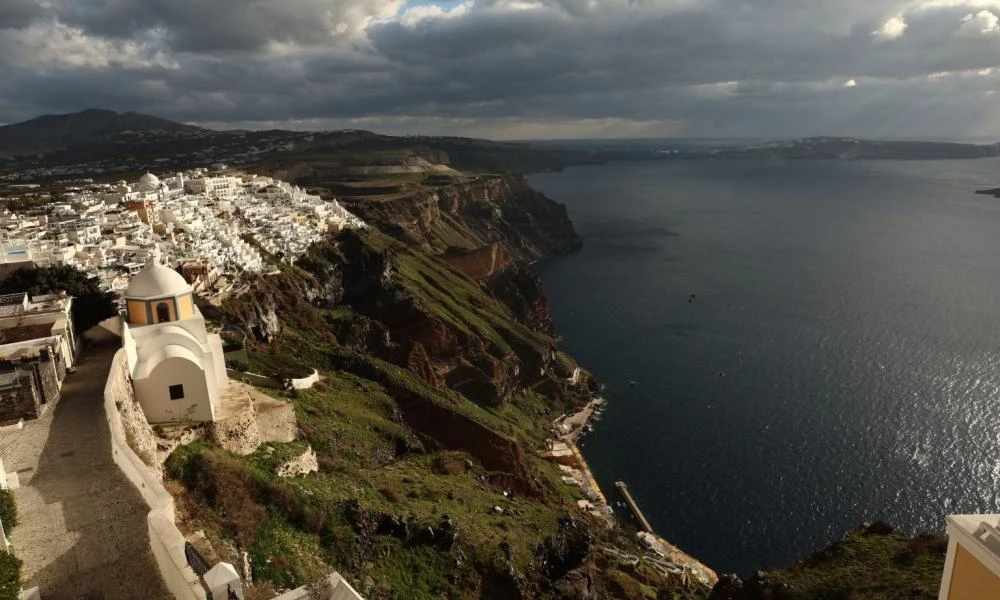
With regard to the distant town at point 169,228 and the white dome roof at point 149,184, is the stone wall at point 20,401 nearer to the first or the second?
the distant town at point 169,228

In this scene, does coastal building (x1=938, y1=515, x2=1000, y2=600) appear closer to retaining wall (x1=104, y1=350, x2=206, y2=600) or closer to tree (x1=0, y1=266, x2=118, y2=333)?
retaining wall (x1=104, y1=350, x2=206, y2=600)

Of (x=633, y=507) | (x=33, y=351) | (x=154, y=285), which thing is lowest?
(x=633, y=507)

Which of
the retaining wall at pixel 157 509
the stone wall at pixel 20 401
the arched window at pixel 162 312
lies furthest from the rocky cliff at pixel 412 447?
the arched window at pixel 162 312

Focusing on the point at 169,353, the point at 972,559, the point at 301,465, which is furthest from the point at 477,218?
the point at 972,559

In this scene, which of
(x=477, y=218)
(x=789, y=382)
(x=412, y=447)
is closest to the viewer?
(x=412, y=447)

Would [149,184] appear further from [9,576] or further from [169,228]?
[9,576]

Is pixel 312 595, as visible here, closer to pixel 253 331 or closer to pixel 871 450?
pixel 253 331
